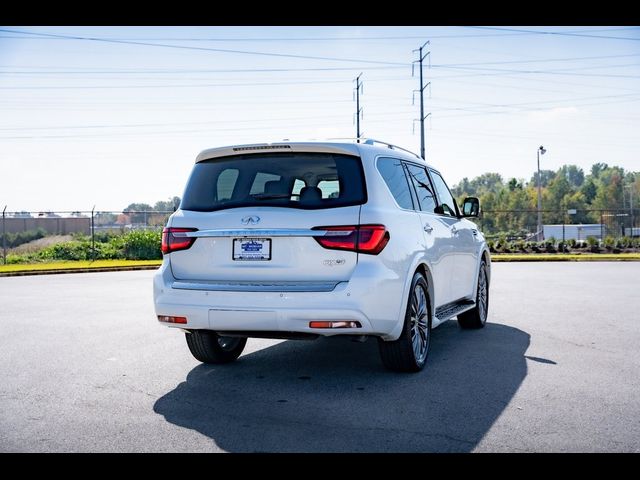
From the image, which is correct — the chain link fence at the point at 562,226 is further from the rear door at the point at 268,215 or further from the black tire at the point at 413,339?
the rear door at the point at 268,215

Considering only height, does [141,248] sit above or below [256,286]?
below

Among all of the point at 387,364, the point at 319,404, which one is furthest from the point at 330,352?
the point at 319,404

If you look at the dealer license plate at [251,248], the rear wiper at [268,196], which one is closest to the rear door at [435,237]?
the rear wiper at [268,196]

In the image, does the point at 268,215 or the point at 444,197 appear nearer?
the point at 268,215

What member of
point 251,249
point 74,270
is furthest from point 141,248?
point 251,249

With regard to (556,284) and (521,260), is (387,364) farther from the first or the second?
(521,260)

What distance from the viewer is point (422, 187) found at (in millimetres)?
7387

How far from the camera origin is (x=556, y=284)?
1564 centimetres

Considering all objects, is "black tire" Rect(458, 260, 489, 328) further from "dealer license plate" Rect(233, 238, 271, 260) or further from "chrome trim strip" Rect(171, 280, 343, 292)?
"dealer license plate" Rect(233, 238, 271, 260)

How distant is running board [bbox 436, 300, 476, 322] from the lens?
7.08 metres

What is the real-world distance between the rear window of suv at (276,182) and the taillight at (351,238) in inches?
9.0

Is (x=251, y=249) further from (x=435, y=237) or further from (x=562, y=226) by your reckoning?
(x=562, y=226)

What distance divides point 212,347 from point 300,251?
181cm

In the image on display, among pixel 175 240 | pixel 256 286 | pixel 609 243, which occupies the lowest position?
pixel 609 243
